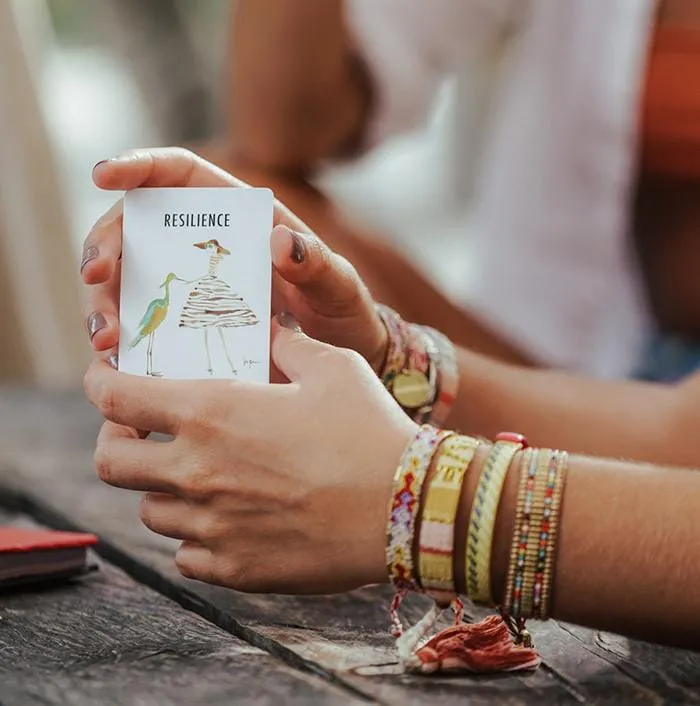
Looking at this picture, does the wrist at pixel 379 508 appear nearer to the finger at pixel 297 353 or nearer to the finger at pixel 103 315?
the finger at pixel 297 353

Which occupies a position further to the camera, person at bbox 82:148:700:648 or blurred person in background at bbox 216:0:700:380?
blurred person in background at bbox 216:0:700:380

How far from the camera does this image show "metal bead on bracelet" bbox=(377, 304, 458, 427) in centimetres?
94

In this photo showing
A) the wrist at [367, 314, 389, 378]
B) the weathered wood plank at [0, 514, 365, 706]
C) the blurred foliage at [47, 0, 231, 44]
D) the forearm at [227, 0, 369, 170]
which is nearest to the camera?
the weathered wood plank at [0, 514, 365, 706]

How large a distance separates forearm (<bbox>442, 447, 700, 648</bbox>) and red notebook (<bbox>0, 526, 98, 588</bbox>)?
1.11 ft

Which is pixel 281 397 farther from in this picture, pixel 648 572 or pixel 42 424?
pixel 42 424

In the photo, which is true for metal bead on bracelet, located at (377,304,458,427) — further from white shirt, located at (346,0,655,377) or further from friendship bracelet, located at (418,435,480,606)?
white shirt, located at (346,0,655,377)

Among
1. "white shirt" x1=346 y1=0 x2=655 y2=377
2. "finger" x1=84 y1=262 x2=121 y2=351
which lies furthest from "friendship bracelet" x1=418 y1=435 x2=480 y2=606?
"white shirt" x1=346 y1=0 x2=655 y2=377

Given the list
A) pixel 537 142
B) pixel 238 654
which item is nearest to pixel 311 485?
pixel 238 654

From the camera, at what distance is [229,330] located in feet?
2.55

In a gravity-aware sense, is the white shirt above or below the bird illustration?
above

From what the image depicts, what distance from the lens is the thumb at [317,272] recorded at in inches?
30.7

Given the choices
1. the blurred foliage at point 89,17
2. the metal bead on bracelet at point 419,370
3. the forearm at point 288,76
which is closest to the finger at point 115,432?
the metal bead on bracelet at point 419,370

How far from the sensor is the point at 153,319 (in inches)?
31.3

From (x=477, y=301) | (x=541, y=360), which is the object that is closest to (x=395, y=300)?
(x=541, y=360)
